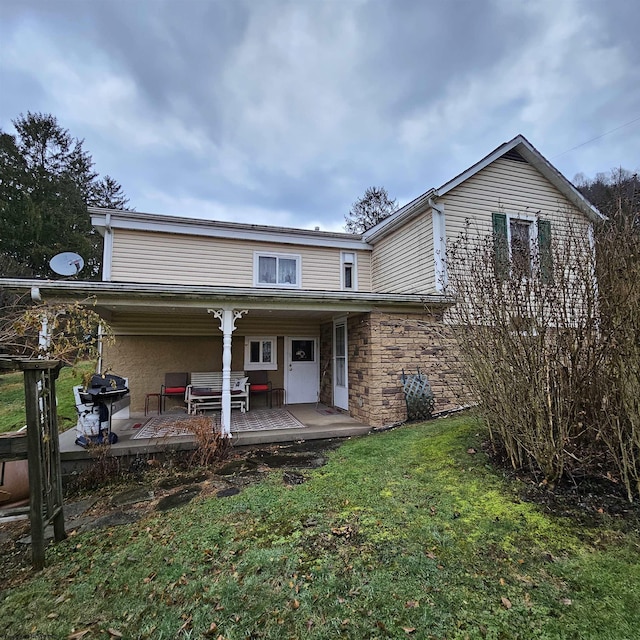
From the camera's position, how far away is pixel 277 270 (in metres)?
10.2

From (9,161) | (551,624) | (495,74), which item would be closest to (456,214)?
(495,74)

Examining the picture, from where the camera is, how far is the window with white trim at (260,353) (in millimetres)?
9656

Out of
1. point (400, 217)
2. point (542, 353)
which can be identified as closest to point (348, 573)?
point (542, 353)

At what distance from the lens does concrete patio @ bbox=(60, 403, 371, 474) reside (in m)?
5.46

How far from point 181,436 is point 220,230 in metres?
5.74

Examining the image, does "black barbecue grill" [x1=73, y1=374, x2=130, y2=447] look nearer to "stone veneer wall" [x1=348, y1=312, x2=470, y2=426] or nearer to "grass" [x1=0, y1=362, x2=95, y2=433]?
"grass" [x1=0, y1=362, x2=95, y2=433]

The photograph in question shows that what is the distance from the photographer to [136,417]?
8344 mm

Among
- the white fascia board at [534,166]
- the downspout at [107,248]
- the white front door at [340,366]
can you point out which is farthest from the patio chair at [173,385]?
the white fascia board at [534,166]

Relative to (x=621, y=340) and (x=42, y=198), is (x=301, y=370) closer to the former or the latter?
(x=621, y=340)

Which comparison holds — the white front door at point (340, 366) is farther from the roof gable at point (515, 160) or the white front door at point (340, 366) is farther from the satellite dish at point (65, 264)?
the satellite dish at point (65, 264)

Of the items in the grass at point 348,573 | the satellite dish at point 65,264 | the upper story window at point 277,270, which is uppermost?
the upper story window at point 277,270

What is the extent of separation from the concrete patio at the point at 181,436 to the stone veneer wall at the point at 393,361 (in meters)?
0.55

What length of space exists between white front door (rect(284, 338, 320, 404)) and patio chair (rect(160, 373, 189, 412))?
270 centimetres

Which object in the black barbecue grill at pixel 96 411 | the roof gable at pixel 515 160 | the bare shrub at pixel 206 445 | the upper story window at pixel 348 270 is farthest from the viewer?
the upper story window at pixel 348 270
